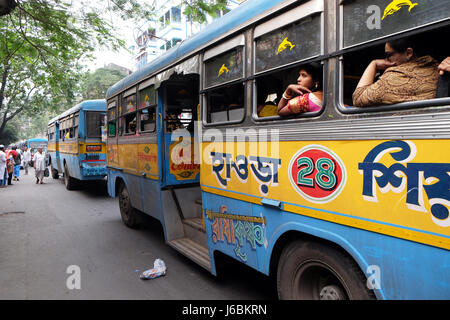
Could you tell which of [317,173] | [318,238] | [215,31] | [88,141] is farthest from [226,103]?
[88,141]

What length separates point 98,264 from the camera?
4.38 m

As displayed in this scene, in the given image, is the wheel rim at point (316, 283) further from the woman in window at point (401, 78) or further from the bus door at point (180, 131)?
the bus door at point (180, 131)

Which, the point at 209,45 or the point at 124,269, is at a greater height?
the point at 209,45

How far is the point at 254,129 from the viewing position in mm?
2736

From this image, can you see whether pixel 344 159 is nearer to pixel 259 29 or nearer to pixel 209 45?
pixel 259 29

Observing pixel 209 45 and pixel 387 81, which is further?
pixel 209 45

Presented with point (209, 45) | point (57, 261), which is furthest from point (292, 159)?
point (57, 261)

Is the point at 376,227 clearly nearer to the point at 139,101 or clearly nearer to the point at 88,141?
the point at 139,101

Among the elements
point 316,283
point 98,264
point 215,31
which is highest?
point 215,31

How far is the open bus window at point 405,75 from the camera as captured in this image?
1657mm

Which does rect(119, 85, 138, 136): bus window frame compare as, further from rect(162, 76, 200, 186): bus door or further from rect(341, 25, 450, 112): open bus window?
rect(341, 25, 450, 112): open bus window

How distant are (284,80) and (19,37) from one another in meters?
7.07

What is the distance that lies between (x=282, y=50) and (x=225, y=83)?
0.80 m
